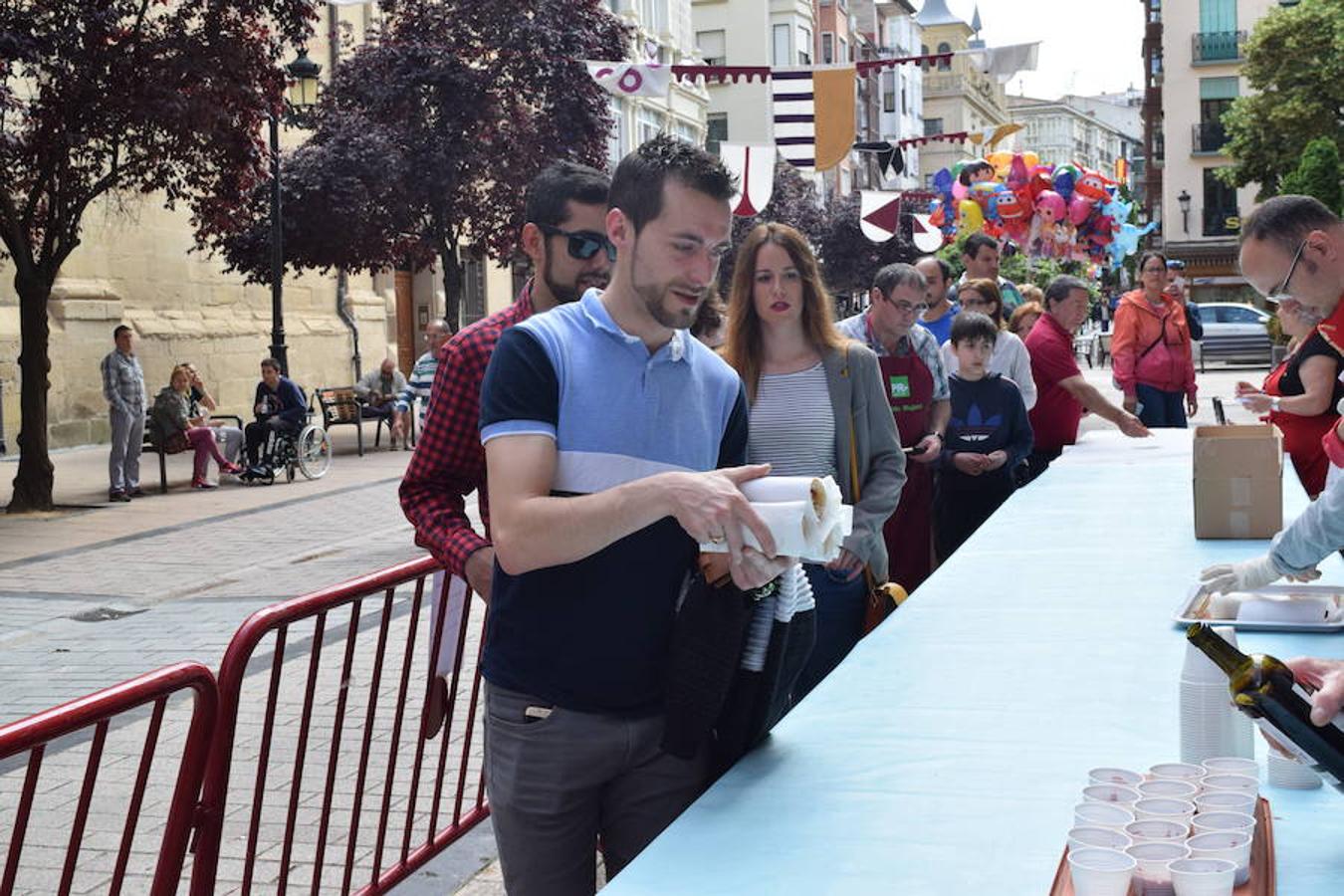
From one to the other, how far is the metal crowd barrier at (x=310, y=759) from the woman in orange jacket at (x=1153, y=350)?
218 inches

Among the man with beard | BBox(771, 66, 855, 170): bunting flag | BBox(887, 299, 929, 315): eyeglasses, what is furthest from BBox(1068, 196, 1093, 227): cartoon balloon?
the man with beard

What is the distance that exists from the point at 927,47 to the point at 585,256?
104163 millimetres

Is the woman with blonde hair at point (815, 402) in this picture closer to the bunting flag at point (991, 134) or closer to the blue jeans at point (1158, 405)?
the blue jeans at point (1158, 405)

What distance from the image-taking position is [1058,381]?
29.6 feet

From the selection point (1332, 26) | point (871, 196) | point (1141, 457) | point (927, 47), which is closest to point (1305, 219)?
point (1141, 457)

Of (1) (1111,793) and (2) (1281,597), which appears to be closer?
(1) (1111,793)

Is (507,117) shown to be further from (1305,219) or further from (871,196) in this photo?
(1305,219)

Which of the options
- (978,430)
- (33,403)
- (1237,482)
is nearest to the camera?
(1237,482)

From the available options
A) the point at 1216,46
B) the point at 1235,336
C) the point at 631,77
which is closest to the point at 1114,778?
the point at 631,77

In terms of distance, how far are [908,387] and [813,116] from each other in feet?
23.0

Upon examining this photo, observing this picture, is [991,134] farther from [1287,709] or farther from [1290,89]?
[1290,89]

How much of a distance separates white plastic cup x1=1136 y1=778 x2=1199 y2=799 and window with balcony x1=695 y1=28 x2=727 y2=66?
196 feet

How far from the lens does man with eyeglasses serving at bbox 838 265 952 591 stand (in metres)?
6.60

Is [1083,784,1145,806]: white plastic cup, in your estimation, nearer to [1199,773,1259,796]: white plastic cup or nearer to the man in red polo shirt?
[1199,773,1259,796]: white plastic cup
